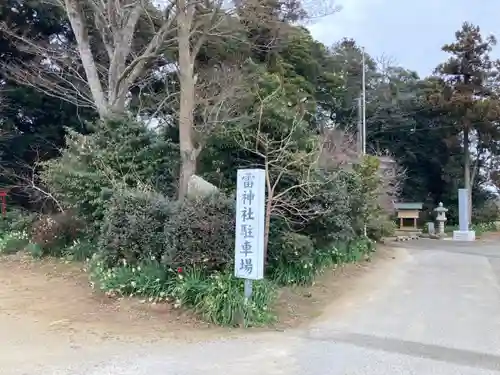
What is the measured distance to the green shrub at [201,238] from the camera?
6934mm

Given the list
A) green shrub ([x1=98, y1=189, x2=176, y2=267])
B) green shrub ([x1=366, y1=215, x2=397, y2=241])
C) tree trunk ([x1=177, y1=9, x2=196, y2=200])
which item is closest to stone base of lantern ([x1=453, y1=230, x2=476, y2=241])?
green shrub ([x1=366, y1=215, x2=397, y2=241])

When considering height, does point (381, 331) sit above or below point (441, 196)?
below

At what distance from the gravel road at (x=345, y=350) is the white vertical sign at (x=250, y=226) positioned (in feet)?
2.85

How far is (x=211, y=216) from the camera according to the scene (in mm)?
7098

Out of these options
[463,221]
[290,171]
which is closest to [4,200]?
[290,171]

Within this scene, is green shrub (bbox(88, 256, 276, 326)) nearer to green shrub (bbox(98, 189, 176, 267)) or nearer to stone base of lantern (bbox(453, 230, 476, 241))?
green shrub (bbox(98, 189, 176, 267))

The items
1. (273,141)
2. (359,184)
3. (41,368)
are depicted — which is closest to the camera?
(41,368)

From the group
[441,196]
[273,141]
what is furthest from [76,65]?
[441,196]

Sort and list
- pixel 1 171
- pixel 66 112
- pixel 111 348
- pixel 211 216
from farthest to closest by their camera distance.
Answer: pixel 66 112
pixel 1 171
pixel 211 216
pixel 111 348

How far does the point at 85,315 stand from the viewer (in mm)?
6891

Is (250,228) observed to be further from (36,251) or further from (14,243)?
(14,243)

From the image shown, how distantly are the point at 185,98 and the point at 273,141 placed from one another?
7.93 ft

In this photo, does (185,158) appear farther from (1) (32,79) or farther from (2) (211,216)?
(1) (32,79)

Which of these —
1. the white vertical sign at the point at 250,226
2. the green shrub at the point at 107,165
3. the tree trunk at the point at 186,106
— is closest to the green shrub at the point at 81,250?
the green shrub at the point at 107,165
